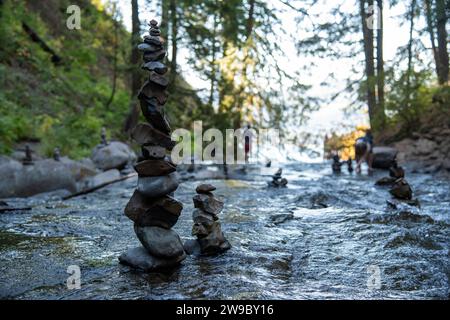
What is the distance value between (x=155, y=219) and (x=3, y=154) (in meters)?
10.0

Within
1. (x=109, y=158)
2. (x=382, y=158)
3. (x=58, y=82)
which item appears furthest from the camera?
(x=58, y=82)

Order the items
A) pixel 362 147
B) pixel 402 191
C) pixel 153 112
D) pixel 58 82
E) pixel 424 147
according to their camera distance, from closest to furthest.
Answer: pixel 153 112, pixel 402 191, pixel 362 147, pixel 424 147, pixel 58 82

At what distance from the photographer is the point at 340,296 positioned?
3.26 m

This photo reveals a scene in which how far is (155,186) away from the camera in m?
4.06

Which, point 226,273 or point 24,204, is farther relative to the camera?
point 24,204

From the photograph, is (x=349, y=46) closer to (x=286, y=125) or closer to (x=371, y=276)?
(x=286, y=125)

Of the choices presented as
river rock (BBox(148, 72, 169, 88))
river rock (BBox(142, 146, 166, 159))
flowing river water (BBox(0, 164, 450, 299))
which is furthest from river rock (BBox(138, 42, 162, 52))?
flowing river water (BBox(0, 164, 450, 299))

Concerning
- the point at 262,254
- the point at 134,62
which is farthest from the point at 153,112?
the point at 134,62

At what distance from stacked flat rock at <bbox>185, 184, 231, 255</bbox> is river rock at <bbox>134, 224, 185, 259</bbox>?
0.44 metres

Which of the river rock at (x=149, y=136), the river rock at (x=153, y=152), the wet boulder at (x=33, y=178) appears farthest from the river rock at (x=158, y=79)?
the wet boulder at (x=33, y=178)

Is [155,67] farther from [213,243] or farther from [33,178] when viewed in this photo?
[33,178]

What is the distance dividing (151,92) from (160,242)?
1.57m
